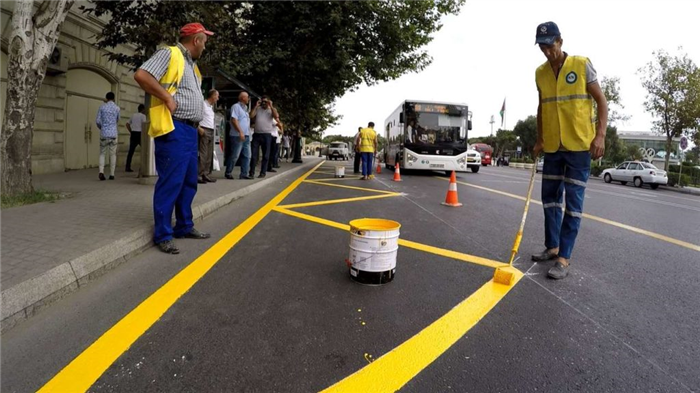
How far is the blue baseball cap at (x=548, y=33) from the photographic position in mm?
3707

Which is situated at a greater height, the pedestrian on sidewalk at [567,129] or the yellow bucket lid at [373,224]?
the pedestrian on sidewalk at [567,129]

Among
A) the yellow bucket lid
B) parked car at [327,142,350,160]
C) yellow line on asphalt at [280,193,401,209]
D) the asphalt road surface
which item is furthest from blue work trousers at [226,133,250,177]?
parked car at [327,142,350,160]

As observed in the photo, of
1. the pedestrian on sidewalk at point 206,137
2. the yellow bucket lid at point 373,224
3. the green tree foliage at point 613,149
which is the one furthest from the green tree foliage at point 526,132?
the yellow bucket lid at point 373,224

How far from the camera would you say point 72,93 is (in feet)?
37.5

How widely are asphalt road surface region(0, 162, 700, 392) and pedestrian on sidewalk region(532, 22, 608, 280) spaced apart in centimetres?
45

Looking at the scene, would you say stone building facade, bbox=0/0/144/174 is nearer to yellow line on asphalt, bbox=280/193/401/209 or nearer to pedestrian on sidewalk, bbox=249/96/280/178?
pedestrian on sidewalk, bbox=249/96/280/178

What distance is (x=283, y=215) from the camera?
6.35 metres

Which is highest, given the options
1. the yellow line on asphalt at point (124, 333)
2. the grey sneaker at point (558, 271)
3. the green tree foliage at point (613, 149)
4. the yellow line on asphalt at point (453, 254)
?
the green tree foliage at point (613, 149)

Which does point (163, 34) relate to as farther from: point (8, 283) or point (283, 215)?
point (8, 283)

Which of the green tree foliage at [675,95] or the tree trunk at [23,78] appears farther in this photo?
the green tree foliage at [675,95]

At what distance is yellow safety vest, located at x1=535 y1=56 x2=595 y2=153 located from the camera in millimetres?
3766

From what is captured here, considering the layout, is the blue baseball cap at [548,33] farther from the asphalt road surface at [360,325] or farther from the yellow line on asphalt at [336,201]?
the yellow line on asphalt at [336,201]

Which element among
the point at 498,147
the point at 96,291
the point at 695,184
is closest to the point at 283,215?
the point at 96,291

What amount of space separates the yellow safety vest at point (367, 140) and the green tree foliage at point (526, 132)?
59.5 meters
